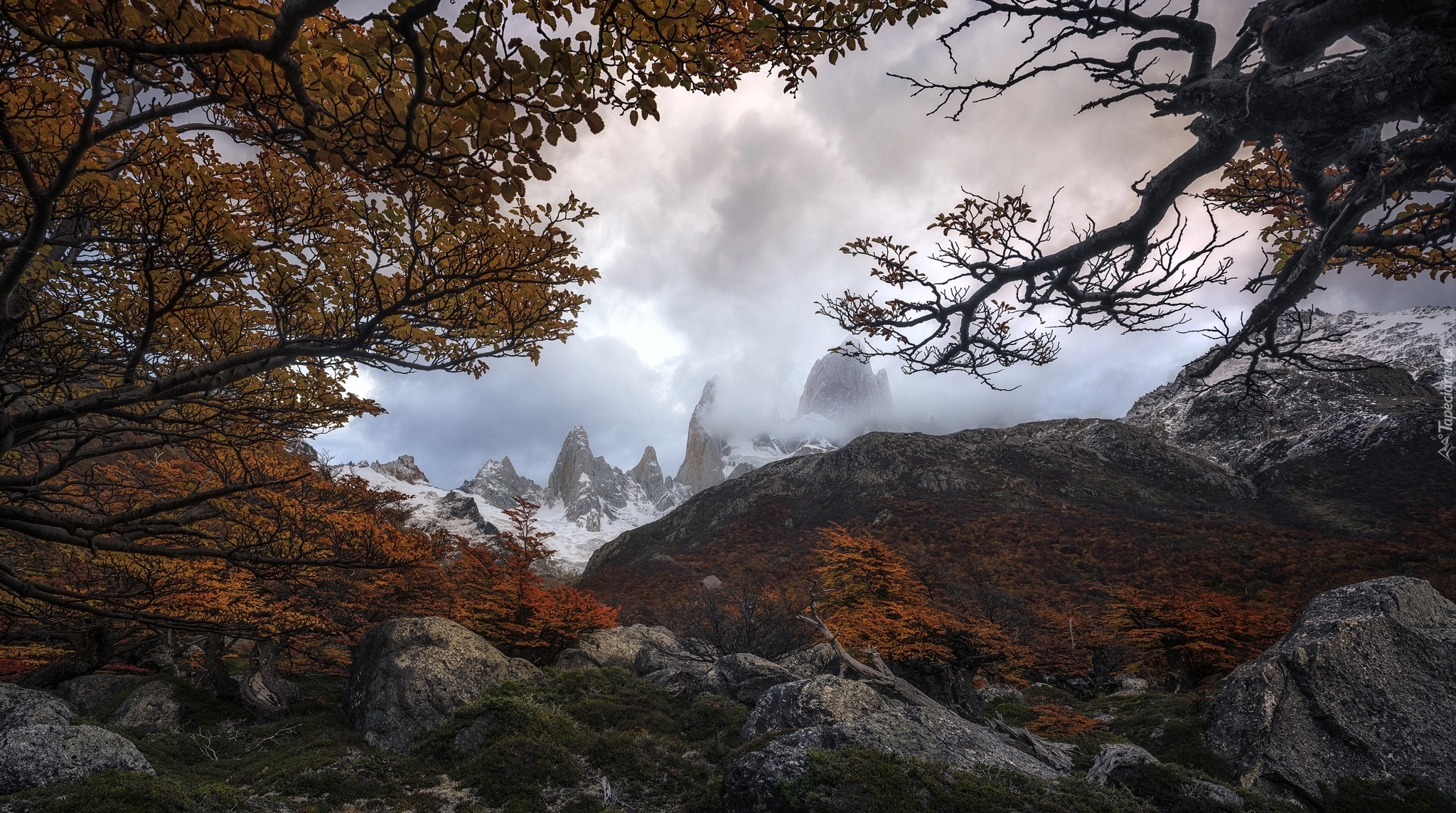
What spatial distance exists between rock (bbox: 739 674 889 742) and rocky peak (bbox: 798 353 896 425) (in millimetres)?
171926

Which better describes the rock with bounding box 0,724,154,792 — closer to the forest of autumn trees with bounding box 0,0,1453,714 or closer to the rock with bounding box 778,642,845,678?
the forest of autumn trees with bounding box 0,0,1453,714

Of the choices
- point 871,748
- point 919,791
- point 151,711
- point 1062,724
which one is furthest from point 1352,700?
point 151,711

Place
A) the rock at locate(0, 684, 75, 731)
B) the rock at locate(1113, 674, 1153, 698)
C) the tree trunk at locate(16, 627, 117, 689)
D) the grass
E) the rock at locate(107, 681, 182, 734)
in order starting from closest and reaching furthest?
the grass, the rock at locate(0, 684, 75, 731), the rock at locate(107, 681, 182, 734), the tree trunk at locate(16, 627, 117, 689), the rock at locate(1113, 674, 1153, 698)

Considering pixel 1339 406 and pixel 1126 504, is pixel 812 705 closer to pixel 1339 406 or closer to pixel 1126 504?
pixel 1126 504

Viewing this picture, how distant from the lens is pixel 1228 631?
537 inches

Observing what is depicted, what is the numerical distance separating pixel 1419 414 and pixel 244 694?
6842 cm

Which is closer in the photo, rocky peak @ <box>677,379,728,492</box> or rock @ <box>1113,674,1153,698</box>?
rock @ <box>1113,674,1153,698</box>

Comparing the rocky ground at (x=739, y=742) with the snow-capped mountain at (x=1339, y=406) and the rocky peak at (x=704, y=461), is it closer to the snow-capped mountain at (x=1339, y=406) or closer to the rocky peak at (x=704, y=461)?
the snow-capped mountain at (x=1339, y=406)

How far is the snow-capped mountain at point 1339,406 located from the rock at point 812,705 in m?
31.3

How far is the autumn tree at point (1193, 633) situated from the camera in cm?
1352

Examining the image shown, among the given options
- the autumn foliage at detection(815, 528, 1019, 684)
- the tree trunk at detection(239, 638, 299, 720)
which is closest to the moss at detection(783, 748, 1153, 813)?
the autumn foliage at detection(815, 528, 1019, 684)

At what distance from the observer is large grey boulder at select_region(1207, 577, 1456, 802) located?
23.2 feet

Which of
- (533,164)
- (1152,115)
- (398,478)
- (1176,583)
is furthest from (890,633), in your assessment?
(398,478)

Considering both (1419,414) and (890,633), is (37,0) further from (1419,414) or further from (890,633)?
(1419,414)
